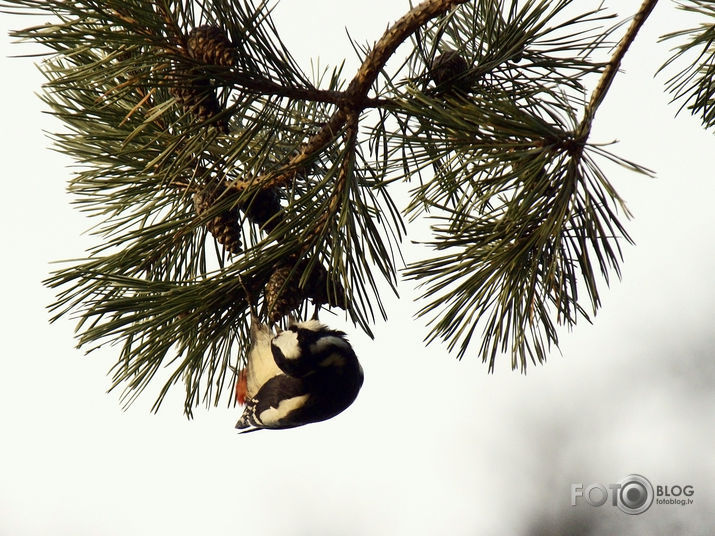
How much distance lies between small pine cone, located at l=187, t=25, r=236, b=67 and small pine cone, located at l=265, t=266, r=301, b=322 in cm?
17

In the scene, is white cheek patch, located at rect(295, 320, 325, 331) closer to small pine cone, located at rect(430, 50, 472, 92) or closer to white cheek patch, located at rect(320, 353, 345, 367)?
white cheek patch, located at rect(320, 353, 345, 367)

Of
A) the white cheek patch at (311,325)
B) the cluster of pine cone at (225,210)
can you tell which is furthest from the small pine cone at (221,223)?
the white cheek patch at (311,325)

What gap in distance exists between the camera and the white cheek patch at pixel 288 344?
53 cm

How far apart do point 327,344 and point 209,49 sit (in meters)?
0.24

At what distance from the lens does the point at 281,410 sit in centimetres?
56

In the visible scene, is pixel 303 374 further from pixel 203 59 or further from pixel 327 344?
pixel 203 59

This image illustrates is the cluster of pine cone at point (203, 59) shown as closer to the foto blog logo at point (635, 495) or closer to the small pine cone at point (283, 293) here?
the small pine cone at point (283, 293)

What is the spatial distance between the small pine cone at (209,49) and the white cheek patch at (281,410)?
26 cm

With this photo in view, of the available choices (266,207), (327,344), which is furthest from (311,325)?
(266,207)

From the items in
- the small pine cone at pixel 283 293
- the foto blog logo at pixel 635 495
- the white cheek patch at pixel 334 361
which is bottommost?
the foto blog logo at pixel 635 495

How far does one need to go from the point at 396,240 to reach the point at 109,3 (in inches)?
11.3

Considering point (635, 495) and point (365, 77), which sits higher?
point (365, 77)

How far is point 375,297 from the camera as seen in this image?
1.97 feet

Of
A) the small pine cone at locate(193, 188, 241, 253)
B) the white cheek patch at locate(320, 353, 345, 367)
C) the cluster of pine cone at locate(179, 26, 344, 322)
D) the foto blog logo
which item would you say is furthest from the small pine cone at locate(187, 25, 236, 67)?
the foto blog logo
